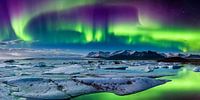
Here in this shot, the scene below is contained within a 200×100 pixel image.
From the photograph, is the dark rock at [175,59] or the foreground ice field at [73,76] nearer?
the foreground ice field at [73,76]

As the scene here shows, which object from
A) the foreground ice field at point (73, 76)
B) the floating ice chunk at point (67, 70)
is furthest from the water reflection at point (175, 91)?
the floating ice chunk at point (67, 70)

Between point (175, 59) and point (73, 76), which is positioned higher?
point (175, 59)

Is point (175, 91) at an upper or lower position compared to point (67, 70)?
lower

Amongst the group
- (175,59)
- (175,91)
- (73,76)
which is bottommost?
(175,91)

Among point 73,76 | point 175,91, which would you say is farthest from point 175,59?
point 73,76

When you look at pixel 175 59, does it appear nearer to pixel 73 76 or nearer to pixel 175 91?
Answer: pixel 175 91

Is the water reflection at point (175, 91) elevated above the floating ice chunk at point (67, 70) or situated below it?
below

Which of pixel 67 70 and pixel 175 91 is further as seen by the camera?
pixel 175 91

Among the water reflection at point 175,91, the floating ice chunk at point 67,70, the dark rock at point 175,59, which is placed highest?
the dark rock at point 175,59

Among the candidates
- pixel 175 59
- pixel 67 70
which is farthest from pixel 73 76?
pixel 175 59

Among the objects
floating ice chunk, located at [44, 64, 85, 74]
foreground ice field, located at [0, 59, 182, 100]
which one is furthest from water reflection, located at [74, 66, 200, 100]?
floating ice chunk, located at [44, 64, 85, 74]

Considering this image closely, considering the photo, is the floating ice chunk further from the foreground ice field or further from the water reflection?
the water reflection

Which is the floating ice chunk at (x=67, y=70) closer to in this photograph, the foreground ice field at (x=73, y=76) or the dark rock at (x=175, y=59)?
the foreground ice field at (x=73, y=76)
